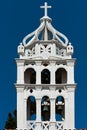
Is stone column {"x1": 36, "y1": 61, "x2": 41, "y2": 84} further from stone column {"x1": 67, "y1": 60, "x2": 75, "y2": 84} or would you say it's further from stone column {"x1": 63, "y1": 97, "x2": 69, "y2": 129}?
stone column {"x1": 63, "y1": 97, "x2": 69, "y2": 129}

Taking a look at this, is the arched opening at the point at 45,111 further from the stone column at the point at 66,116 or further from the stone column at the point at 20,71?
the stone column at the point at 20,71

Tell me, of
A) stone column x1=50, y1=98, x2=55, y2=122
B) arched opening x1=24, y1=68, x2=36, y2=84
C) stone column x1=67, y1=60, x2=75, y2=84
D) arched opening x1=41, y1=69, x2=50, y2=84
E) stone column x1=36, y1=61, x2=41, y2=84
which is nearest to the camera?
stone column x1=50, y1=98, x2=55, y2=122

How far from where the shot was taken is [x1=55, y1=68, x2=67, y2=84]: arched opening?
122ft

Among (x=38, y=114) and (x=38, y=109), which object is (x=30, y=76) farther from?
(x=38, y=114)

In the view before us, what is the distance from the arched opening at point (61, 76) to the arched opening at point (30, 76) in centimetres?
118

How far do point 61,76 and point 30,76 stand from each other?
1583mm

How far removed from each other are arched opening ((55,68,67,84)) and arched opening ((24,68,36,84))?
118cm

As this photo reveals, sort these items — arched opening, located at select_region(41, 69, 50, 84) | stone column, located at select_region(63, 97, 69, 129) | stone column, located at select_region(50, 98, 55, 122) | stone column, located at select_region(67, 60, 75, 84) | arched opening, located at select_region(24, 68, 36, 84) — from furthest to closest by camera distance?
arched opening, located at select_region(41, 69, 50, 84)
arched opening, located at select_region(24, 68, 36, 84)
stone column, located at select_region(67, 60, 75, 84)
stone column, located at select_region(50, 98, 55, 122)
stone column, located at select_region(63, 97, 69, 129)

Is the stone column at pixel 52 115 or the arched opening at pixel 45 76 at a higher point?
the arched opening at pixel 45 76

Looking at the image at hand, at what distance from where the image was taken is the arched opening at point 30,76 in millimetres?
37031

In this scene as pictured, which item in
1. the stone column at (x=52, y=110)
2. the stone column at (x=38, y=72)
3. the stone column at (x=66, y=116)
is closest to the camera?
the stone column at (x=66, y=116)

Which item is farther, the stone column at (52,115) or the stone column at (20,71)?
the stone column at (20,71)

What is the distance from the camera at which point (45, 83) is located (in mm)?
37031

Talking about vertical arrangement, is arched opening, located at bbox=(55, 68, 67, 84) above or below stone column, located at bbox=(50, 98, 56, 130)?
above
